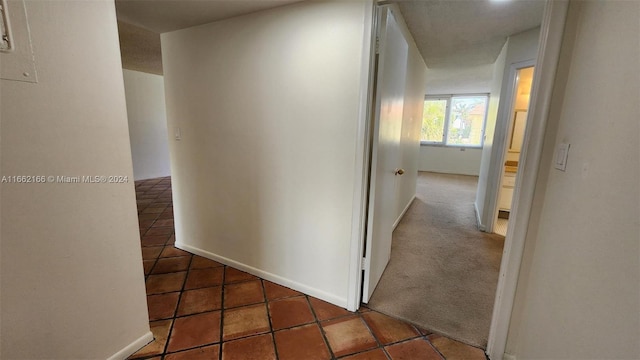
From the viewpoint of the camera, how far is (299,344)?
154 cm

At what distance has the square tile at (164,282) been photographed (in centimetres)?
202

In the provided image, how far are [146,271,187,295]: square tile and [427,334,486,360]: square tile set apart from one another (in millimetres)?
1873

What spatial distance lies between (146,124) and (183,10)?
469cm

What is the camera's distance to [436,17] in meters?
2.38

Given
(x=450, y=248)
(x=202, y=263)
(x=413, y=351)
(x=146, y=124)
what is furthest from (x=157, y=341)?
(x=146, y=124)

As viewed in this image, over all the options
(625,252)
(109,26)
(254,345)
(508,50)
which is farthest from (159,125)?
(625,252)

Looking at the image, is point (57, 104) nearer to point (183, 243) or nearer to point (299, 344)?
point (299, 344)

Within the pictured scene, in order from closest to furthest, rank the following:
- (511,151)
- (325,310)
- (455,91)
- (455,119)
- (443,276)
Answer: (325,310) < (443,276) < (511,151) < (455,91) < (455,119)

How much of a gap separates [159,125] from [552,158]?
6.62 m

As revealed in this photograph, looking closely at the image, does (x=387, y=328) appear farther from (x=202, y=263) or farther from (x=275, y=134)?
(x=202, y=263)

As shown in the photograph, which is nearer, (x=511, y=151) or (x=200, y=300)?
(x=200, y=300)

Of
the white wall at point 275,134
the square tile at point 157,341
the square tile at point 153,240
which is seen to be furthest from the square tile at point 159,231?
the square tile at point 157,341

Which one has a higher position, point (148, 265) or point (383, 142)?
point (383, 142)

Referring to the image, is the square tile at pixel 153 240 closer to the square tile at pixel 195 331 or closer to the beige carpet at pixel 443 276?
the square tile at pixel 195 331
